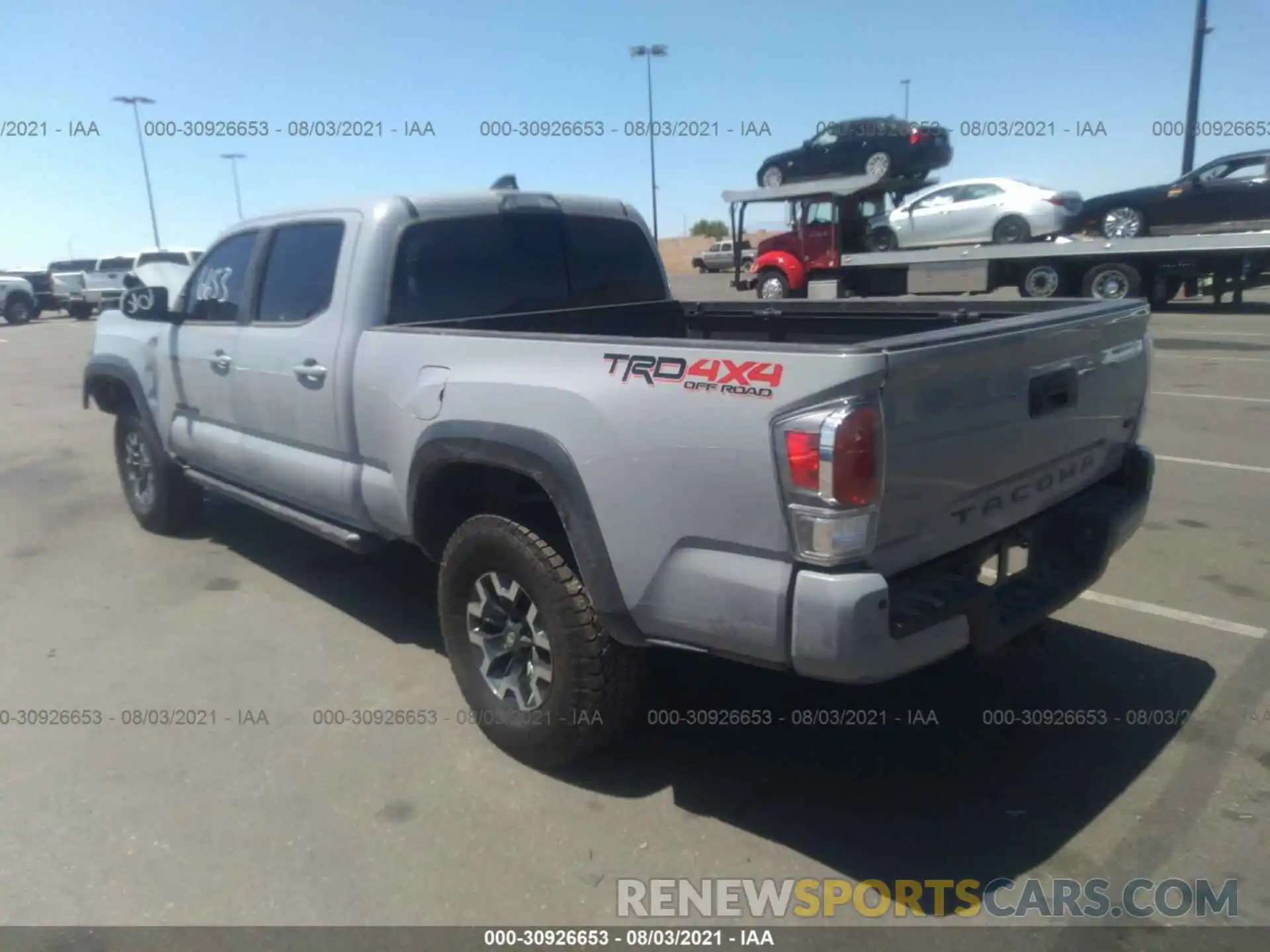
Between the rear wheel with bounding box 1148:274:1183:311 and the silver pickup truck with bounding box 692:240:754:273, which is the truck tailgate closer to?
the rear wheel with bounding box 1148:274:1183:311

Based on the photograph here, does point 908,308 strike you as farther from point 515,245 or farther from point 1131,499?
point 515,245

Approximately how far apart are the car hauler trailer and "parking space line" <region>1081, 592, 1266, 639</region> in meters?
11.7

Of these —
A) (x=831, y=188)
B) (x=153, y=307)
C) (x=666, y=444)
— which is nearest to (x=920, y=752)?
(x=666, y=444)

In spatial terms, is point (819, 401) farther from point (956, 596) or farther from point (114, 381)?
point (114, 381)

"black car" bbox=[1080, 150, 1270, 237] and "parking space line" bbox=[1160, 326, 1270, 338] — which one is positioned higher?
"black car" bbox=[1080, 150, 1270, 237]

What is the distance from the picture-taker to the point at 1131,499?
3.75m

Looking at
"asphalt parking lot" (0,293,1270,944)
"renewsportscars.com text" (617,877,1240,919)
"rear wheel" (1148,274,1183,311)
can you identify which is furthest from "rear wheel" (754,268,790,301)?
"renewsportscars.com text" (617,877,1240,919)

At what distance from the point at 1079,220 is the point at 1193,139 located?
450cm

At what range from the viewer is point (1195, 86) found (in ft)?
67.7

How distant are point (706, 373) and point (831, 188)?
18394 mm

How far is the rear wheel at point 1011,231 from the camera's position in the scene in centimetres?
1923

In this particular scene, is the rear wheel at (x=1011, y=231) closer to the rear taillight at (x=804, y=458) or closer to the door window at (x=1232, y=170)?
the door window at (x=1232, y=170)

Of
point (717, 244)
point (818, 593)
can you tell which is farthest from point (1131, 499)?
point (717, 244)

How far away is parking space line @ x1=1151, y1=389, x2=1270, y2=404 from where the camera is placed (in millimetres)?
9891
